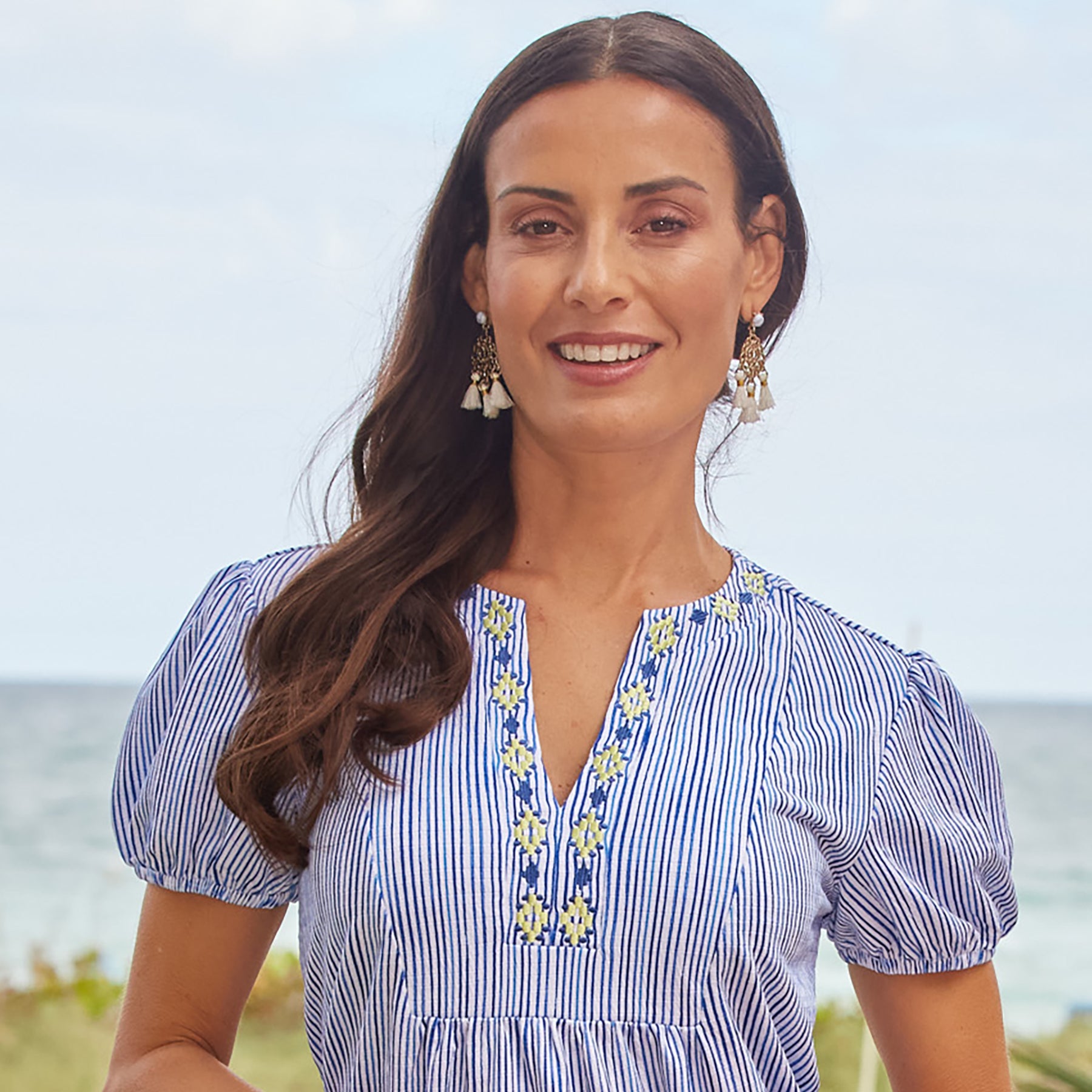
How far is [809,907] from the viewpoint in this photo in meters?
1.73

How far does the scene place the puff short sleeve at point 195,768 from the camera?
1.73m

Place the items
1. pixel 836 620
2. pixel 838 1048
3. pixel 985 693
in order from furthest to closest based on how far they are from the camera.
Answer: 1. pixel 985 693
2. pixel 838 1048
3. pixel 836 620

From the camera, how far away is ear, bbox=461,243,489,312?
1893 mm

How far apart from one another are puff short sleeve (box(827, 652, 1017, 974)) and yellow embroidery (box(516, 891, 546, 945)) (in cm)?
36

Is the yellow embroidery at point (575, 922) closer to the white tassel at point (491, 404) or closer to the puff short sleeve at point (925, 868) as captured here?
the puff short sleeve at point (925, 868)

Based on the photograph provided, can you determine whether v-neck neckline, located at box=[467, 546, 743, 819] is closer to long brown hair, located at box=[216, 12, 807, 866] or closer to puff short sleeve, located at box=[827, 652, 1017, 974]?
long brown hair, located at box=[216, 12, 807, 866]

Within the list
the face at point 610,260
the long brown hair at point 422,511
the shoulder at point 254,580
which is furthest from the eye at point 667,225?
the shoulder at point 254,580

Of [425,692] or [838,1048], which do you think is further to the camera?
[838,1048]

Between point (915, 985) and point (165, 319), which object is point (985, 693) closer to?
point (165, 319)

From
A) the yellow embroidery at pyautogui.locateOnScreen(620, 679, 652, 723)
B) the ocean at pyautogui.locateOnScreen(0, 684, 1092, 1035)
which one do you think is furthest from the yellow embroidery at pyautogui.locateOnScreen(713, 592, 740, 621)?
the ocean at pyautogui.locateOnScreen(0, 684, 1092, 1035)

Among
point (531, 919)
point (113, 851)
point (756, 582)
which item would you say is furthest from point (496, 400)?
point (113, 851)

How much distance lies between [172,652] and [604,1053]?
617 millimetres

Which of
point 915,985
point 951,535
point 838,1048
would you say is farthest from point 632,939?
point 951,535

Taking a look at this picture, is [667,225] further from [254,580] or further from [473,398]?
[254,580]
